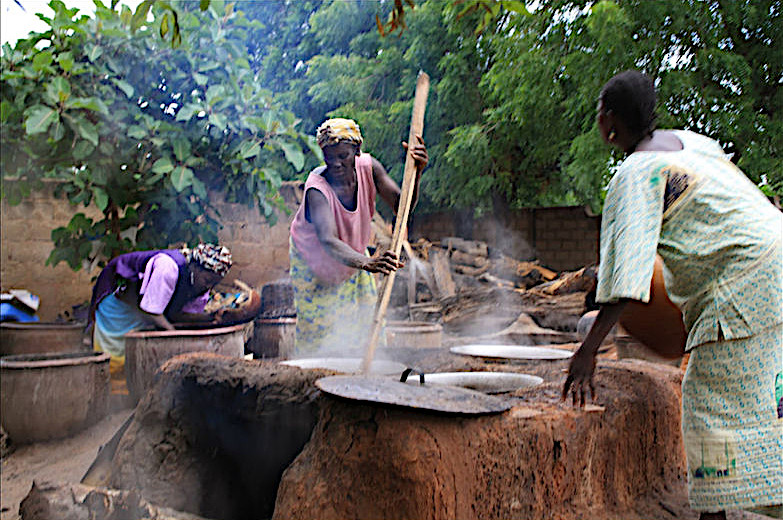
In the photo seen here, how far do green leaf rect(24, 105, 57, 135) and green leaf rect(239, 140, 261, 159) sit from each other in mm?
1487

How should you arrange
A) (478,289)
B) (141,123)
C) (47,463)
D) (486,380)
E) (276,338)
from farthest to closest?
(478,289) → (141,123) → (276,338) → (47,463) → (486,380)

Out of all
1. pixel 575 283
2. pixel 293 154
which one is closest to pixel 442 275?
pixel 575 283

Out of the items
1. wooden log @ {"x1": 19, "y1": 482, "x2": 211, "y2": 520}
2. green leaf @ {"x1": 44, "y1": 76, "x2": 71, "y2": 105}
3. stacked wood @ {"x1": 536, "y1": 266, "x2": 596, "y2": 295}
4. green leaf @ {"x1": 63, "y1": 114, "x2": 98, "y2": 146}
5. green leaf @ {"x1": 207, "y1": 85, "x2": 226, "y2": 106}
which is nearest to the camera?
wooden log @ {"x1": 19, "y1": 482, "x2": 211, "y2": 520}

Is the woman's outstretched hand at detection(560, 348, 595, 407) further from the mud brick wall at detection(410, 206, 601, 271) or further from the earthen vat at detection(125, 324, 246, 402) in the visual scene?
the mud brick wall at detection(410, 206, 601, 271)

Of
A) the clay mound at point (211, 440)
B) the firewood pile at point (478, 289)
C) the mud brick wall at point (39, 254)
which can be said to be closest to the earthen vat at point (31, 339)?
the mud brick wall at point (39, 254)

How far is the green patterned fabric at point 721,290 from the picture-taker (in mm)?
1347

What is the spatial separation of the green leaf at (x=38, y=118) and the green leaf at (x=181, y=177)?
98 centimetres

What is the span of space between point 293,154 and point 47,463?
3.03 meters

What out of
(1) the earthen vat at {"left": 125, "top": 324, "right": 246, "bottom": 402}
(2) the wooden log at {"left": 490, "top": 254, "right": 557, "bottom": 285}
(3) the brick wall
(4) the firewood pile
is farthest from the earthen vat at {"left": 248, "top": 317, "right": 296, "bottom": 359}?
(2) the wooden log at {"left": 490, "top": 254, "right": 557, "bottom": 285}

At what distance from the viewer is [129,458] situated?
2303 millimetres

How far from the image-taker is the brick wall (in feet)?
19.2

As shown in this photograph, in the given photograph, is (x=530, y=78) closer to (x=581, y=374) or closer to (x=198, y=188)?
(x=581, y=374)

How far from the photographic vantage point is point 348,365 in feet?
7.68

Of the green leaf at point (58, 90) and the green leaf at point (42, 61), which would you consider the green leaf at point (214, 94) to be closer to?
the green leaf at point (58, 90)
